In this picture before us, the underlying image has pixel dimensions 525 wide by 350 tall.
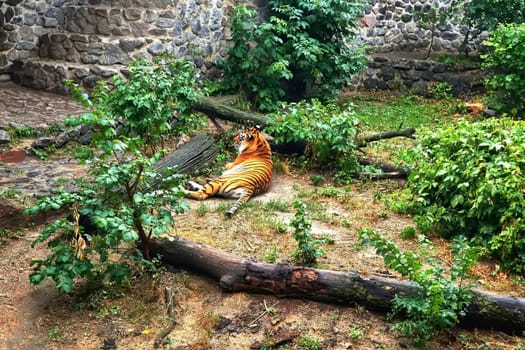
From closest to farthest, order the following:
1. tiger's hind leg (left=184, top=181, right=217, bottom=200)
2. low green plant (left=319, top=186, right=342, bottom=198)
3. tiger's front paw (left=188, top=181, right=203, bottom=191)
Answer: tiger's hind leg (left=184, top=181, right=217, bottom=200)
tiger's front paw (left=188, top=181, right=203, bottom=191)
low green plant (left=319, top=186, right=342, bottom=198)

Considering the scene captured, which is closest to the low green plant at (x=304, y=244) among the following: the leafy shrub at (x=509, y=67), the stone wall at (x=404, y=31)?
the leafy shrub at (x=509, y=67)

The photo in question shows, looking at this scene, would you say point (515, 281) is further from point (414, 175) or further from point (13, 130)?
point (13, 130)

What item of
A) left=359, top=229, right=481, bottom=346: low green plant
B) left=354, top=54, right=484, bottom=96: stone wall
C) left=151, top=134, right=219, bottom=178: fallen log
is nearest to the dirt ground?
left=359, top=229, right=481, bottom=346: low green plant

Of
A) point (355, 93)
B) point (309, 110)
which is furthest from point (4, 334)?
point (355, 93)

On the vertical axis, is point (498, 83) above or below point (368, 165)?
above

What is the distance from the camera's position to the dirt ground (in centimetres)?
411

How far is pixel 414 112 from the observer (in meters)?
12.1

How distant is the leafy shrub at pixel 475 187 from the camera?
5133 millimetres

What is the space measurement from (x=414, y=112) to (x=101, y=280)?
8.90 metres

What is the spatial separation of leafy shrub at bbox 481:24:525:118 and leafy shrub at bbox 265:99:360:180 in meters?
3.95

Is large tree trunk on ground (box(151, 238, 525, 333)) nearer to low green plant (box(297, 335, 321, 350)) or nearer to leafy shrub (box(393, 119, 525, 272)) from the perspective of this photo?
low green plant (box(297, 335, 321, 350))

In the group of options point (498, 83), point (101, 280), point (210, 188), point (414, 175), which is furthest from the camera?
point (498, 83)

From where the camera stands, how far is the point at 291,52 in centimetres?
1143

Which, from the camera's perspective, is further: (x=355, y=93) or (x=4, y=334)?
(x=355, y=93)
